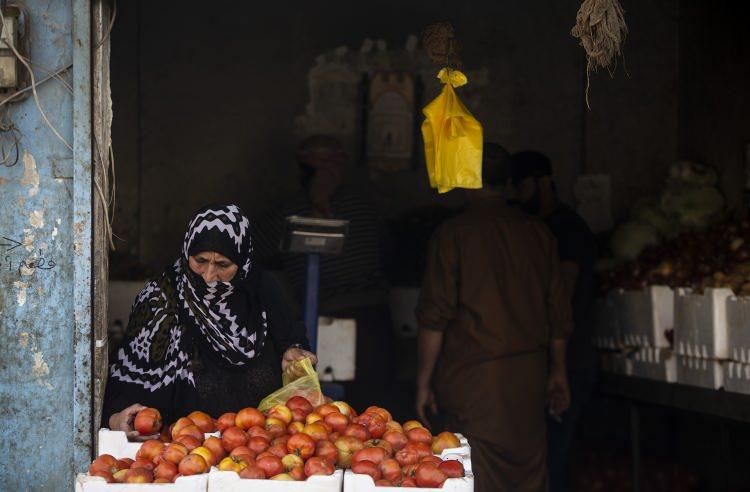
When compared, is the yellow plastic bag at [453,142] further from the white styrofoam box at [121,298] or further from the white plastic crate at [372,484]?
the white styrofoam box at [121,298]

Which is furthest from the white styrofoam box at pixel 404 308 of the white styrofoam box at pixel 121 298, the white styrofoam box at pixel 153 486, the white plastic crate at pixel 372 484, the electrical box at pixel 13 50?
the white styrofoam box at pixel 153 486

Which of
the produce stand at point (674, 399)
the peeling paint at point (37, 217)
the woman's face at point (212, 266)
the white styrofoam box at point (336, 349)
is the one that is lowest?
the produce stand at point (674, 399)

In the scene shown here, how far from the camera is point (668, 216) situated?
6656mm

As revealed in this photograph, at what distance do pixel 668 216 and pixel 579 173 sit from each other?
870 millimetres

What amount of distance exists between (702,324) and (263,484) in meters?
2.88

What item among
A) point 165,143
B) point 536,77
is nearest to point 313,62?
point 165,143

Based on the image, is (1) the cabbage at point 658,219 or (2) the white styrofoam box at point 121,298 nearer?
(2) the white styrofoam box at point 121,298

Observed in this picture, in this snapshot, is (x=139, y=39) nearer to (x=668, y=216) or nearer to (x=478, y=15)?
(x=478, y=15)

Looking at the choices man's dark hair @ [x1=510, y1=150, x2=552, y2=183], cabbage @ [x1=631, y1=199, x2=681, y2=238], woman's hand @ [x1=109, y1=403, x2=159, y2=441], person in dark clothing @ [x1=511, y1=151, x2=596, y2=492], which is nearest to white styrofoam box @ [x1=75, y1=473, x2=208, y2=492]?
woman's hand @ [x1=109, y1=403, x2=159, y2=441]

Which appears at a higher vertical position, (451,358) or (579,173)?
(579,173)

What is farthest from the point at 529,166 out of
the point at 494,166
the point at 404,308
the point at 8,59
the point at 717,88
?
the point at 8,59

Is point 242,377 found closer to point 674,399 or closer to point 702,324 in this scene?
point 702,324

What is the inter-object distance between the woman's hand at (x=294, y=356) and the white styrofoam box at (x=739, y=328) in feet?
6.67

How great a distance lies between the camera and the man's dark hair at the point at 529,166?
5488 mm
